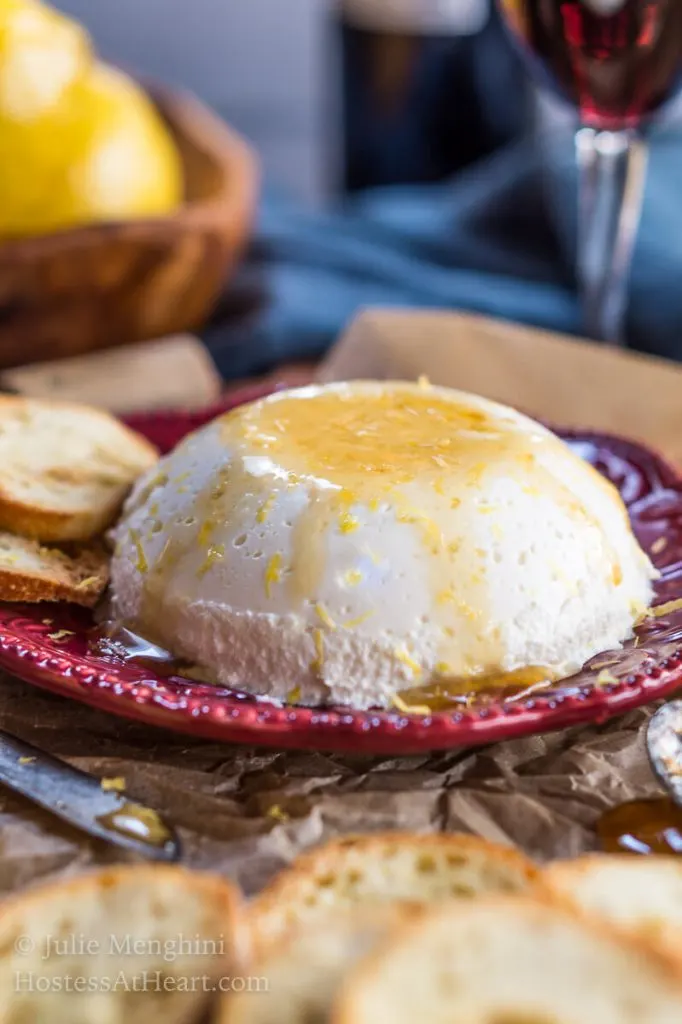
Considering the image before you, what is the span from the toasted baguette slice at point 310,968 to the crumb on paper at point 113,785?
23 centimetres

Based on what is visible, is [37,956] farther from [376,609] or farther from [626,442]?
[626,442]

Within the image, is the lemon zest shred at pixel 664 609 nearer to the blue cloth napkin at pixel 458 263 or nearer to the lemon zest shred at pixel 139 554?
the lemon zest shred at pixel 139 554

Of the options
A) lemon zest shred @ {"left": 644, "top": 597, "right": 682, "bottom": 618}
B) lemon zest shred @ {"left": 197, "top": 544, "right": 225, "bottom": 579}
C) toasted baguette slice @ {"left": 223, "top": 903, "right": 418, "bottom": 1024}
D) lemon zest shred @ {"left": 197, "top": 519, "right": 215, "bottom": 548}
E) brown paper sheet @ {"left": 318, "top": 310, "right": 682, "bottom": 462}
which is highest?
lemon zest shred @ {"left": 197, "top": 519, "right": 215, "bottom": 548}

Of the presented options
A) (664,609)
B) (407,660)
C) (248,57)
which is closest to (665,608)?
(664,609)

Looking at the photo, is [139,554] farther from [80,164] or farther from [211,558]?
[80,164]

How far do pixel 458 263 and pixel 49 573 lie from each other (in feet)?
4.61

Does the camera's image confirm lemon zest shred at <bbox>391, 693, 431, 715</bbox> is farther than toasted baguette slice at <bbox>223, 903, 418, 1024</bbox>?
Yes

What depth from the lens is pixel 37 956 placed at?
69cm

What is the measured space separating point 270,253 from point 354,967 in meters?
1.74

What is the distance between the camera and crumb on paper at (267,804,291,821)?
85 cm

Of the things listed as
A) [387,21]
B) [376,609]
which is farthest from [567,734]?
[387,21]

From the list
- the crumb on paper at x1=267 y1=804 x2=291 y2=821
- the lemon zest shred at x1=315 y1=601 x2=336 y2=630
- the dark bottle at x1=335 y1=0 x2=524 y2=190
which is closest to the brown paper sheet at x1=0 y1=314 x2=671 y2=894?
the crumb on paper at x1=267 y1=804 x2=291 y2=821

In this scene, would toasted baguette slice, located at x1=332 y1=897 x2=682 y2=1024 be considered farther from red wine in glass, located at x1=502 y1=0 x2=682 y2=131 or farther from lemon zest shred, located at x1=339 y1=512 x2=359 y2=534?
red wine in glass, located at x1=502 y1=0 x2=682 y2=131

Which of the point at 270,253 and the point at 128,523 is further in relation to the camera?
the point at 270,253
